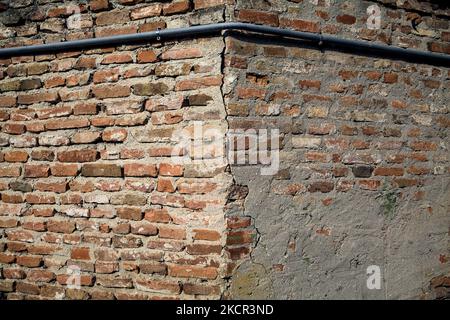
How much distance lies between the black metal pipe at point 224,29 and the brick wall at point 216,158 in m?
0.05

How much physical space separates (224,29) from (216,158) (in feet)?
2.33

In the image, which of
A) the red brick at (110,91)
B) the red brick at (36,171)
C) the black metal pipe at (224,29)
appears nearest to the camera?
the black metal pipe at (224,29)

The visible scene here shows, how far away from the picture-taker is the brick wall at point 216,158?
177cm

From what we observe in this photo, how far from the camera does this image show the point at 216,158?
1.75 metres

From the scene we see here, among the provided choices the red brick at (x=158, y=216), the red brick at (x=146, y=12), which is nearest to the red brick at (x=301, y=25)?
the red brick at (x=146, y=12)

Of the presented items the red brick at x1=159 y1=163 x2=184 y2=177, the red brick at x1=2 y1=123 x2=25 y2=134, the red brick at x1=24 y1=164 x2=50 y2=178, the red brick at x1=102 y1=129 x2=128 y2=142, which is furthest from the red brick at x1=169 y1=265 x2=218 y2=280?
the red brick at x1=2 y1=123 x2=25 y2=134

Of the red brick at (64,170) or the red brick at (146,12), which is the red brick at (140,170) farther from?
the red brick at (146,12)

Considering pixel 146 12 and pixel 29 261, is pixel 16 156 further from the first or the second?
pixel 146 12

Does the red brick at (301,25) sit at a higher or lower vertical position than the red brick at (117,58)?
higher

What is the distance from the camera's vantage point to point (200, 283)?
1778 millimetres

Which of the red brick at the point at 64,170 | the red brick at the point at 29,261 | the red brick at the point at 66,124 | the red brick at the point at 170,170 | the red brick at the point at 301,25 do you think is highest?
the red brick at the point at 301,25

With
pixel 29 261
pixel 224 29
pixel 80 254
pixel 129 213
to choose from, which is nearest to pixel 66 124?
pixel 129 213

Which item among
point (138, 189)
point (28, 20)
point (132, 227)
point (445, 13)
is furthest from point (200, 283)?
point (445, 13)
